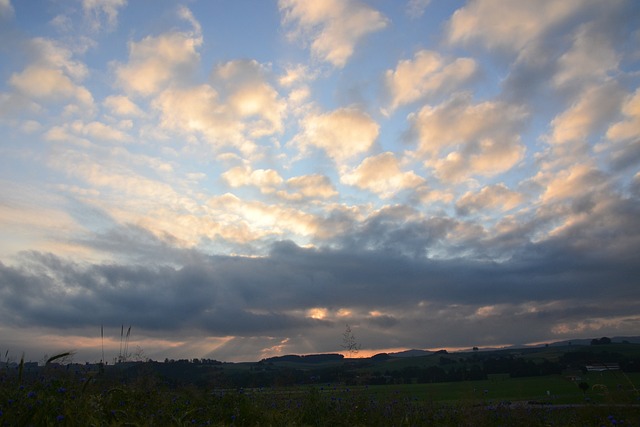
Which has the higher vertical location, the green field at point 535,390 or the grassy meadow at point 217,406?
the grassy meadow at point 217,406

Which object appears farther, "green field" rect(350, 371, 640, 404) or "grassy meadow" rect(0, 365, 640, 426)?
"green field" rect(350, 371, 640, 404)

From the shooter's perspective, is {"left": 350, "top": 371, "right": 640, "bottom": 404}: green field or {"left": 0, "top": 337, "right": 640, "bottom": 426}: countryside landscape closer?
{"left": 0, "top": 337, "right": 640, "bottom": 426}: countryside landscape

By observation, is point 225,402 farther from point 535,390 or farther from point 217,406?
point 535,390

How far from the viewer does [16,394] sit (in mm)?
6625

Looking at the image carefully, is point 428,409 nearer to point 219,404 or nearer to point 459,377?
point 219,404

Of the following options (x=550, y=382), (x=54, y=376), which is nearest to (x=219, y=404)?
(x=54, y=376)

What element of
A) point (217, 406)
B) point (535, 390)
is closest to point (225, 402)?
point (217, 406)

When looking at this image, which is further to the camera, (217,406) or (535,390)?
(535,390)

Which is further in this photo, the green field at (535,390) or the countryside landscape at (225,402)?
the green field at (535,390)

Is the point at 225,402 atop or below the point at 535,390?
atop

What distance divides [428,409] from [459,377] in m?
71.9

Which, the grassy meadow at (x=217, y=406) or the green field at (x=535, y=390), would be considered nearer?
the grassy meadow at (x=217, y=406)

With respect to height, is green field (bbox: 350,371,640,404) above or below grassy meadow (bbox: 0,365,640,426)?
below

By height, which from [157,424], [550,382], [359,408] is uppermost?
[157,424]
